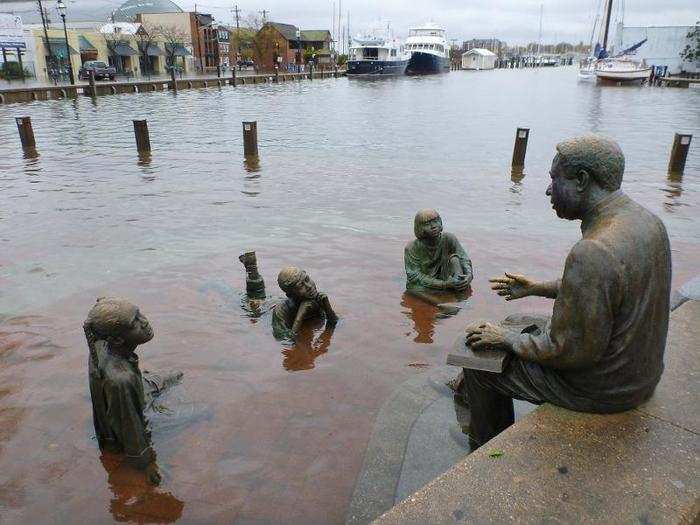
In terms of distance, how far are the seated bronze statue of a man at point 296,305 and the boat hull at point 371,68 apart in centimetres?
7193

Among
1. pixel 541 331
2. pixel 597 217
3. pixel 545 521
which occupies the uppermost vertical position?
pixel 597 217

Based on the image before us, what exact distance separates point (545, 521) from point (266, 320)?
4.24 m

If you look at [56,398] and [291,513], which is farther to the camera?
[56,398]

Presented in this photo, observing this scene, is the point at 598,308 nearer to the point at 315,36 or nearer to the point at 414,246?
the point at 414,246

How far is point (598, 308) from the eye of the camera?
2502 millimetres

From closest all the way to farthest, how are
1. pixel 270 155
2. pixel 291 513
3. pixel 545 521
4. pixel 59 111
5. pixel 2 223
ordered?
pixel 545 521 → pixel 291 513 → pixel 2 223 → pixel 270 155 → pixel 59 111

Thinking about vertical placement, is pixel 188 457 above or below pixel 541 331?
below

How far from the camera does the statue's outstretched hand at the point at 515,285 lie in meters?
3.39

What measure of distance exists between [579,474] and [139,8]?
88248 millimetres

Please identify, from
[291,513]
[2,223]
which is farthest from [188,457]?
[2,223]

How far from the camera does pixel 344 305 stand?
6.55 m

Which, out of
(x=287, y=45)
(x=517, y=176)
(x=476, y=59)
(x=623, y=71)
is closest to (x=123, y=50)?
(x=287, y=45)

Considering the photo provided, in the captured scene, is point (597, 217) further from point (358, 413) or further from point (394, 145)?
point (394, 145)

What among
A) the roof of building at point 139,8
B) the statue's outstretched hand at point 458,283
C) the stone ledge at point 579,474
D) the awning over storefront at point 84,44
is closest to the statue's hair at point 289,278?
the statue's outstretched hand at point 458,283
